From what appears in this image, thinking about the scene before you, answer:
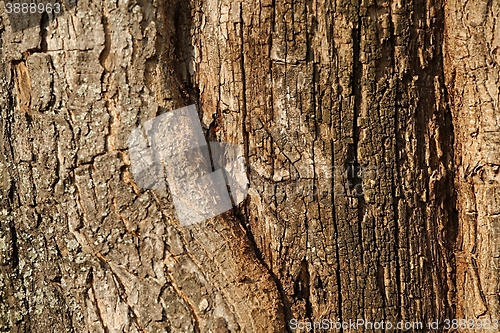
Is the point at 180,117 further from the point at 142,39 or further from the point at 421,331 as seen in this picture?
the point at 421,331

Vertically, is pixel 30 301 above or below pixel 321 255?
below

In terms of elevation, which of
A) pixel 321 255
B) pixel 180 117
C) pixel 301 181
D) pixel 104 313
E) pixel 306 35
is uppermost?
pixel 306 35

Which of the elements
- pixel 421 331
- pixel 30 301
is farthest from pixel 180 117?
pixel 421 331

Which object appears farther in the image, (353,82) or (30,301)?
(30,301)
